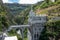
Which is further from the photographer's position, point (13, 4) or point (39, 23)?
point (13, 4)

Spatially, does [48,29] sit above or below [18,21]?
above

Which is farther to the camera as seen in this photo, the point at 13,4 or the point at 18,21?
the point at 13,4

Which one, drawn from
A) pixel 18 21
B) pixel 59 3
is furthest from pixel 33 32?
pixel 18 21

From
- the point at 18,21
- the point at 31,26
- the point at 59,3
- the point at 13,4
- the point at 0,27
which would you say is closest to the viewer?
the point at 31,26

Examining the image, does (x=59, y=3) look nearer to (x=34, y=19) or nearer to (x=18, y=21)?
(x=34, y=19)

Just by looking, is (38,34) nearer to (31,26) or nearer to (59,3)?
(31,26)

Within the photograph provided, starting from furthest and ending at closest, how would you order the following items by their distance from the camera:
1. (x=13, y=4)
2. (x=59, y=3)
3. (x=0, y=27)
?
(x=13, y=4) → (x=59, y=3) → (x=0, y=27)

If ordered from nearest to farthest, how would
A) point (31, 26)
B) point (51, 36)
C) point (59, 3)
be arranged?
point (51, 36)
point (31, 26)
point (59, 3)

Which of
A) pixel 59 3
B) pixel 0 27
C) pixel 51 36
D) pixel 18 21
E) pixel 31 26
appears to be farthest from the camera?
pixel 18 21

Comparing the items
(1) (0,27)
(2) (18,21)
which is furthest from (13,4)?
(1) (0,27)
